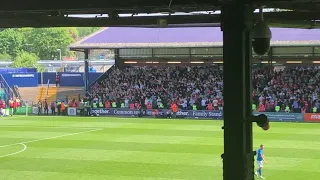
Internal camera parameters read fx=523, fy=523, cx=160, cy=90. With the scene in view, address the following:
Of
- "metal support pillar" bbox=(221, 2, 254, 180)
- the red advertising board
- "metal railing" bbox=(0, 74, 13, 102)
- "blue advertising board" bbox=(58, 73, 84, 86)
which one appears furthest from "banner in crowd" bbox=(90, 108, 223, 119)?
"metal support pillar" bbox=(221, 2, 254, 180)

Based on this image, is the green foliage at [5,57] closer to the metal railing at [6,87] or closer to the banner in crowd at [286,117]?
the metal railing at [6,87]

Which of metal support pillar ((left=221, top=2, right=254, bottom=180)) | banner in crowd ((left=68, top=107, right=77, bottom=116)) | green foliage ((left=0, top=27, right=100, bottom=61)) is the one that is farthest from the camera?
green foliage ((left=0, top=27, right=100, bottom=61))

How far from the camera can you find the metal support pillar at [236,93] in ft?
23.6

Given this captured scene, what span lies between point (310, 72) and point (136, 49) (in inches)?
638

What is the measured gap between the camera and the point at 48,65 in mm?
99938

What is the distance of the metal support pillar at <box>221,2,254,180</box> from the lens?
7.19 m

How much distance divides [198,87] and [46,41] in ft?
244

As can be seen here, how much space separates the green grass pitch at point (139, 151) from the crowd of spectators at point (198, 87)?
398 centimetres

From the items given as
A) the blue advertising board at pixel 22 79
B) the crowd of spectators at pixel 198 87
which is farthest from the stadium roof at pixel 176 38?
the blue advertising board at pixel 22 79

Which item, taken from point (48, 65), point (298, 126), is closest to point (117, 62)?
point (298, 126)

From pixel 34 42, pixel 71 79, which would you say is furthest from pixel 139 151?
pixel 34 42

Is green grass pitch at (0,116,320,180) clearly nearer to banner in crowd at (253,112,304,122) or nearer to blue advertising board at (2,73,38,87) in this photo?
banner in crowd at (253,112,304,122)

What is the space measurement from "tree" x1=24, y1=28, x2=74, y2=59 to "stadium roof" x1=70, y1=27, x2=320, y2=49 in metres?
64.8

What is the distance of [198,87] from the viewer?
4494 centimetres
